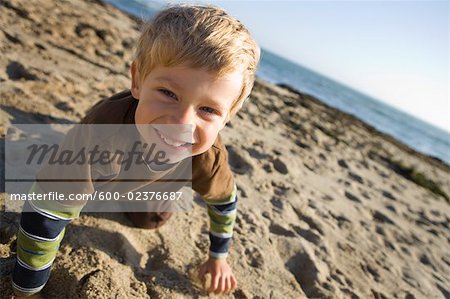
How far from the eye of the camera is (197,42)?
1266 millimetres

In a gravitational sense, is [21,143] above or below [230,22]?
below

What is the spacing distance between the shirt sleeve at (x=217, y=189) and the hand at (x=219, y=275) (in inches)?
1.5

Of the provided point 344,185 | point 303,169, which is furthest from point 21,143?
point 344,185

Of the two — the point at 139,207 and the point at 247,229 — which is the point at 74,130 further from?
the point at 247,229

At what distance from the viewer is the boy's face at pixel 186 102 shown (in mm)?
1235

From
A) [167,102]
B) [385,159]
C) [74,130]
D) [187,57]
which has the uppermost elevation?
[187,57]

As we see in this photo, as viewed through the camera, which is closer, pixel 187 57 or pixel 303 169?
pixel 187 57

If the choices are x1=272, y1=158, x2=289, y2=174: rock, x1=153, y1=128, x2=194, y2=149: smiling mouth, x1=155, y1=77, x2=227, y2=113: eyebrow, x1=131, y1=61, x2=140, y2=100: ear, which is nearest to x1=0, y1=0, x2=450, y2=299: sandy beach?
x1=272, y1=158, x2=289, y2=174: rock

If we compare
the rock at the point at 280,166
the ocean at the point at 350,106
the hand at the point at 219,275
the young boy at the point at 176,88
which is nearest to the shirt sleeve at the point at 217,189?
the hand at the point at 219,275

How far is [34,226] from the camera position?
130cm

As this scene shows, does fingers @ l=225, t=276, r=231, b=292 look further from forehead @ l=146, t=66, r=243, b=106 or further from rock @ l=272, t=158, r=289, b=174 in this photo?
rock @ l=272, t=158, r=289, b=174

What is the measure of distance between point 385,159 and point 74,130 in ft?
21.3

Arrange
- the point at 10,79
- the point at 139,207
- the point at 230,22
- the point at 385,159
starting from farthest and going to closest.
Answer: the point at 385,159 < the point at 10,79 < the point at 139,207 < the point at 230,22

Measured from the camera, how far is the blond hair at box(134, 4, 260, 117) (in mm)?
1250
